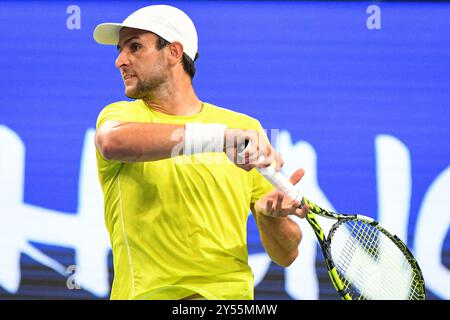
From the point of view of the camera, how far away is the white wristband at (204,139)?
258 cm

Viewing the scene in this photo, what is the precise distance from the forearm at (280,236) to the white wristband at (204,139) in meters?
0.42

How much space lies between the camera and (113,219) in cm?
288

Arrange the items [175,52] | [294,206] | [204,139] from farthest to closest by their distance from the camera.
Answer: [175,52]
[294,206]
[204,139]

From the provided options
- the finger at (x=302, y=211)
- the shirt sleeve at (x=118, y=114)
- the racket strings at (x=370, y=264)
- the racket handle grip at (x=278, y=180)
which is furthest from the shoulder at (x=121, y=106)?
the racket strings at (x=370, y=264)

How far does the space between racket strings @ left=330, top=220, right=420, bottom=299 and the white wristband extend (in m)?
0.61

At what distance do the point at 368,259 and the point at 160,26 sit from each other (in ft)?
3.48

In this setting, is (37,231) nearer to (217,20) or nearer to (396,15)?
(217,20)

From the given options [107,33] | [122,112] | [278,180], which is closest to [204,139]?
[278,180]

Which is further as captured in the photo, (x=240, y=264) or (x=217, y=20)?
(x=217, y=20)

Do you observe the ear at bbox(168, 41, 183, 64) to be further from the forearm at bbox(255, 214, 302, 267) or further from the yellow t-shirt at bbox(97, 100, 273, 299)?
the forearm at bbox(255, 214, 302, 267)

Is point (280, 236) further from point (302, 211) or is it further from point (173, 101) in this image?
point (173, 101)

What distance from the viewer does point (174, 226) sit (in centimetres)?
279
